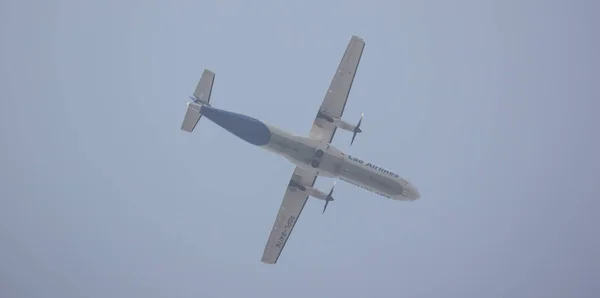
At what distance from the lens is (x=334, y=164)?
48.1 meters

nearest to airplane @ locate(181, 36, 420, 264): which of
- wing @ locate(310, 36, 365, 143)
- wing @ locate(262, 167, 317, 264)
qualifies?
wing @ locate(310, 36, 365, 143)

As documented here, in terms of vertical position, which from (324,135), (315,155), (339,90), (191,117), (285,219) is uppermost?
(339,90)

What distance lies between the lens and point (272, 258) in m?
52.3

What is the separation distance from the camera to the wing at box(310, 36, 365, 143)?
47031 mm

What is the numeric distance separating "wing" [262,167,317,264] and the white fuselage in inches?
152

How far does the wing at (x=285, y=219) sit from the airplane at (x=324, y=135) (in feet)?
9.29

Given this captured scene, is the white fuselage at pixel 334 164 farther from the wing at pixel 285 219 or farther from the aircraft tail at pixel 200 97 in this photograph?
the aircraft tail at pixel 200 97

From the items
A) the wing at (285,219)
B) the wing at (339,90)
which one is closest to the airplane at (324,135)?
the wing at (339,90)

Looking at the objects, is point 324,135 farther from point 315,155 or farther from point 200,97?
point 200,97

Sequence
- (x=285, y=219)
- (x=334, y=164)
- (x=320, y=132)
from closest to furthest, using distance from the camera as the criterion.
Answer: (x=334, y=164)
(x=320, y=132)
(x=285, y=219)

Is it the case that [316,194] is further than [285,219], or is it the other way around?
[285,219]

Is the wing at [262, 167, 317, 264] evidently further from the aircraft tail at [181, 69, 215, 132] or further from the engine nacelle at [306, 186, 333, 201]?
the aircraft tail at [181, 69, 215, 132]

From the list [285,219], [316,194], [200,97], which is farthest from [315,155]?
[200,97]

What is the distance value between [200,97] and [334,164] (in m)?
12.4
